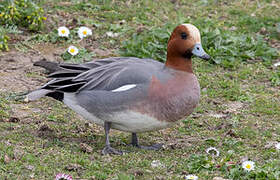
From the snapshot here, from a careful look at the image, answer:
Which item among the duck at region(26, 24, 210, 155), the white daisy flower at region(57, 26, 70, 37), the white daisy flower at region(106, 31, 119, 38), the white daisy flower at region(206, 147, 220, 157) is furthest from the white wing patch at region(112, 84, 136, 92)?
the white daisy flower at region(106, 31, 119, 38)

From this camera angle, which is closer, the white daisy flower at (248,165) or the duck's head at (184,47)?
the white daisy flower at (248,165)

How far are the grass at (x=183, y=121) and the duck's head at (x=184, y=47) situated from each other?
793 mm

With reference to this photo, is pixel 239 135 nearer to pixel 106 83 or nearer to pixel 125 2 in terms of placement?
pixel 106 83

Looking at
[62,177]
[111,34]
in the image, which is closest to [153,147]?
[62,177]

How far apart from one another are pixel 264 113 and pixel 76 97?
7.18 feet

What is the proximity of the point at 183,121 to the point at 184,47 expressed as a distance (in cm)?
118

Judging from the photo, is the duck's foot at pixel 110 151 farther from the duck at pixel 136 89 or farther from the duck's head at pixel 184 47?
the duck's head at pixel 184 47

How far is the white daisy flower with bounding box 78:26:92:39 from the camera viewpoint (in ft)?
24.7

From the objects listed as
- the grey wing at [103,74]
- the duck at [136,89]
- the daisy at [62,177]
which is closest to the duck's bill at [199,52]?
the duck at [136,89]

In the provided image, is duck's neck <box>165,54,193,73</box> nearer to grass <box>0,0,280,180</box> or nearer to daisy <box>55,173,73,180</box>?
grass <box>0,0,280,180</box>

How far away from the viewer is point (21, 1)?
7.44m

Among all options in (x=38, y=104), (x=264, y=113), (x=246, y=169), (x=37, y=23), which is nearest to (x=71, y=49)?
(x=37, y=23)

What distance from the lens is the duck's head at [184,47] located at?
4.66 meters

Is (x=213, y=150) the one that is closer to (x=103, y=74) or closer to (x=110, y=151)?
(x=110, y=151)
